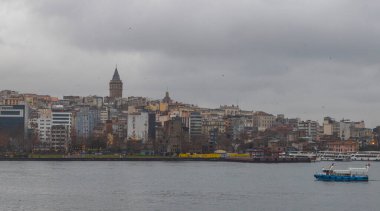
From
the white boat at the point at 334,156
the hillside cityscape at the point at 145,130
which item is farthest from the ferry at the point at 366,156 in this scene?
the hillside cityscape at the point at 145,130

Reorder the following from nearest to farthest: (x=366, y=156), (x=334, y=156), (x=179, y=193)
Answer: (x=179, y=193) < (x=334, y=156) < (x=366, y=156)

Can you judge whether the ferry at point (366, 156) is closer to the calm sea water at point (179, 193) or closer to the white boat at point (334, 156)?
the white boat at point (334, 156)

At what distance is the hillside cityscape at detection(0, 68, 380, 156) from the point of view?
389 feet

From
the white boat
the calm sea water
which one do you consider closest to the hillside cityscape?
the white boat

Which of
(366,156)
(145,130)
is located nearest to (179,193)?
(145,130)

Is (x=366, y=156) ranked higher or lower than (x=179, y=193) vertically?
higher

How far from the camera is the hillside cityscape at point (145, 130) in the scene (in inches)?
4663

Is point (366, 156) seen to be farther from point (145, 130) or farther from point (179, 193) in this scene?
point (179, 193)

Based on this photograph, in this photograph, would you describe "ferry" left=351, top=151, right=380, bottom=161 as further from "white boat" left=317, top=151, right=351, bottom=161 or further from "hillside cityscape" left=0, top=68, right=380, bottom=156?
"hillside cityscape" left=0, top=68, right=380, bottom=156

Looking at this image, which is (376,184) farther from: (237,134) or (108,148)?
(237,134)

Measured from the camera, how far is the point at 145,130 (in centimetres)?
13188

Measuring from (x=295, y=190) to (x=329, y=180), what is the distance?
9.85 meters

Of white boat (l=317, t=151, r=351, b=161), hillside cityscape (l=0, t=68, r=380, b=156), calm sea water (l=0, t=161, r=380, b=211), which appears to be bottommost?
calm sea water (l=0, t=161, r=380, b=211)

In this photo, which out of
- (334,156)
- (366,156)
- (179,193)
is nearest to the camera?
(179,193)
